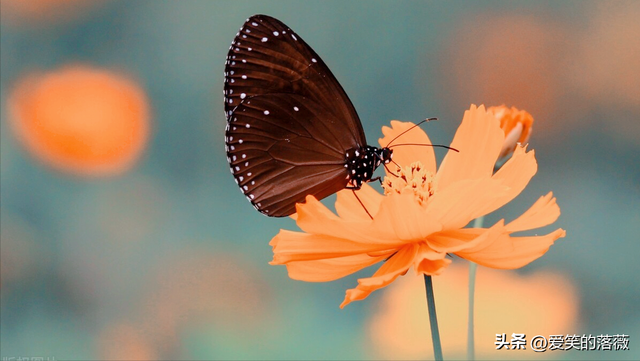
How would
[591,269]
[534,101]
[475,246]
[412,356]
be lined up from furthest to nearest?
[534,101], [591,269], [412,356], [475,246]

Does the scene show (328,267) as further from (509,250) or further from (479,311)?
(479,311)

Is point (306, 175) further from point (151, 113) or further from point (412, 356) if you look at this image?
point (151, 113)

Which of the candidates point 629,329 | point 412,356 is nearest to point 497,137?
point 412,356

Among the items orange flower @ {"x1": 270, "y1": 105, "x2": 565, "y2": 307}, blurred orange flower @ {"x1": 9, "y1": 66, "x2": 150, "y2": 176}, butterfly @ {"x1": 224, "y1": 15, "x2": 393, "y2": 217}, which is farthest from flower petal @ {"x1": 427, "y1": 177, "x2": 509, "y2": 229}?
blurred orange flower @ {"x1": 9, "y1": 66, "x2": 150, "y2": 176}

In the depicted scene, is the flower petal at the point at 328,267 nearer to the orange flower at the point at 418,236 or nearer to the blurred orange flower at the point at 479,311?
the orange flower at the point at 418,236

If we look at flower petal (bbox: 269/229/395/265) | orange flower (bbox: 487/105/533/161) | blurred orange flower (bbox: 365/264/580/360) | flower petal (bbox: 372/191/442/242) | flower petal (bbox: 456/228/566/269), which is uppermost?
orange flower (bbox: 487/105/533/161)

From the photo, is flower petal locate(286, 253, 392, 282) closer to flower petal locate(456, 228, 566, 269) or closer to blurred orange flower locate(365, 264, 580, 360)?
Result: flower petal locate(456, 228, 566, 269)

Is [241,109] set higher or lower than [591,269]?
higher
